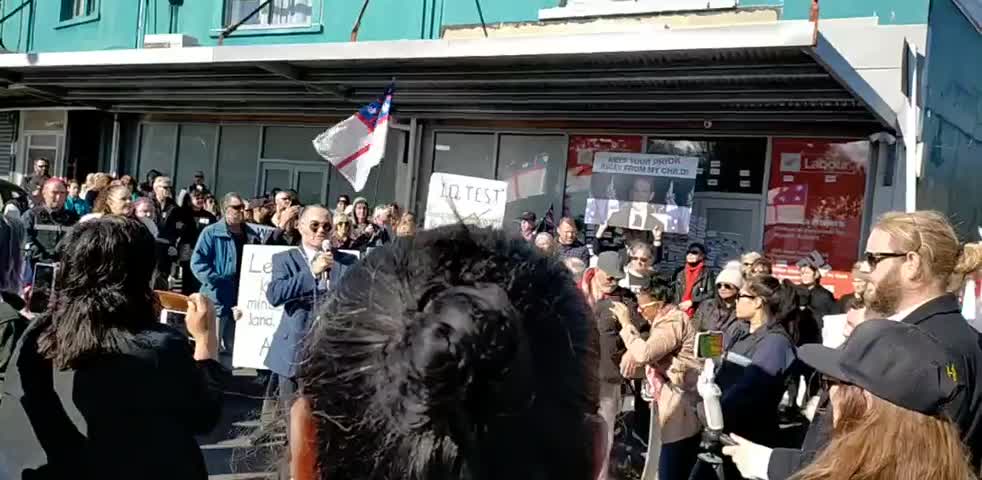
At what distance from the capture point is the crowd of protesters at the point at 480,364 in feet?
3.42

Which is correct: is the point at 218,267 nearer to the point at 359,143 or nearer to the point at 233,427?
the point at 233,427

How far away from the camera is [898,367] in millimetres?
2072

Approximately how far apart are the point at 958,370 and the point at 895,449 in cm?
84

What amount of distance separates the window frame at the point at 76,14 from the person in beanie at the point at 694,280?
1253 centimetres

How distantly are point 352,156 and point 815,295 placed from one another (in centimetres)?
495

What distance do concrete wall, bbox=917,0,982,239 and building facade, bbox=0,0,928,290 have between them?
0.36m

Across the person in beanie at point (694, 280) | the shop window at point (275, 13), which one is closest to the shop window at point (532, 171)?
the person in beanie at point (694, 280)

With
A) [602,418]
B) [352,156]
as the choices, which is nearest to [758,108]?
[352,156]

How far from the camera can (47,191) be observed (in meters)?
9.46

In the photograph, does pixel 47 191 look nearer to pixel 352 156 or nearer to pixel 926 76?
pixel 352 156

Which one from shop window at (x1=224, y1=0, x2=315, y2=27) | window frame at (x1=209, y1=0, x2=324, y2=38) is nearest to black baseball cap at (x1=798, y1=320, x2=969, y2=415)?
window frame at (x1=209, y1=0, x2=324, y2=38)

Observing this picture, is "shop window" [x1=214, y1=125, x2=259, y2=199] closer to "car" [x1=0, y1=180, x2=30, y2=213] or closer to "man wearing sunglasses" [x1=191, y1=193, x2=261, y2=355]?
"car" [x1=0, y1=180, x2=30, y2=213]

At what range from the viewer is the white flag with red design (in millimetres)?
9805

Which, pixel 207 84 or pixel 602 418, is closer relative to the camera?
pixel 602 418
